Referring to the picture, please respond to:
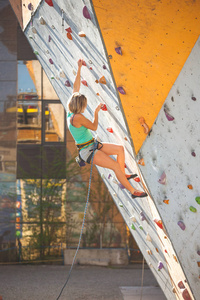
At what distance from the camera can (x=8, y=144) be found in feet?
27.2

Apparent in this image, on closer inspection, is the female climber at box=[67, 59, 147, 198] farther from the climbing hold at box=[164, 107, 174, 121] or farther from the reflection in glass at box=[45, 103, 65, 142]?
the reflection in glass at box=[45, 103, 65, 142]

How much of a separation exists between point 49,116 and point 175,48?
255 inches

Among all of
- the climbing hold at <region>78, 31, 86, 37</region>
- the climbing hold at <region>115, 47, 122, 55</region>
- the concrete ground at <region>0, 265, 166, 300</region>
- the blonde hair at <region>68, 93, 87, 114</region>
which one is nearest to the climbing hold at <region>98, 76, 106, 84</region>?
the blonde hair at <region>68, 93, 87, 114</region>

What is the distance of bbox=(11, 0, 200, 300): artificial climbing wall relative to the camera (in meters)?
2.08

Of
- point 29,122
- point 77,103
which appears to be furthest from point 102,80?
point 29,122

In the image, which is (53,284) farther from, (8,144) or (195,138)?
(195,138)

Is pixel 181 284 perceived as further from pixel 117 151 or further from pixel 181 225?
pixel 117 151

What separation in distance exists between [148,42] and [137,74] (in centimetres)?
17

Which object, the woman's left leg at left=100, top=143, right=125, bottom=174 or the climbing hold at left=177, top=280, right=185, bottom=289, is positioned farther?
the climbing hold at left=177, top=280, right=185, bottom=289

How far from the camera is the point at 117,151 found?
2846 millimetres

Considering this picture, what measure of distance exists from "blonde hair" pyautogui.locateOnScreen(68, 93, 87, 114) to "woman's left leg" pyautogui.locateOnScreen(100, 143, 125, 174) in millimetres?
318

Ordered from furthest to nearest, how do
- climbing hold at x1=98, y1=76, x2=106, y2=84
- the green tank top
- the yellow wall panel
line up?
the green tank top
climbing hold at x1=98, y1=76, x2=106, y2=84
the yellow wall panel

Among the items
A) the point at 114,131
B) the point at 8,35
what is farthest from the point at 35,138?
the point at 114,131

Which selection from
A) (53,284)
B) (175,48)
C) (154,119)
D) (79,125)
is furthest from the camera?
(53,284)
